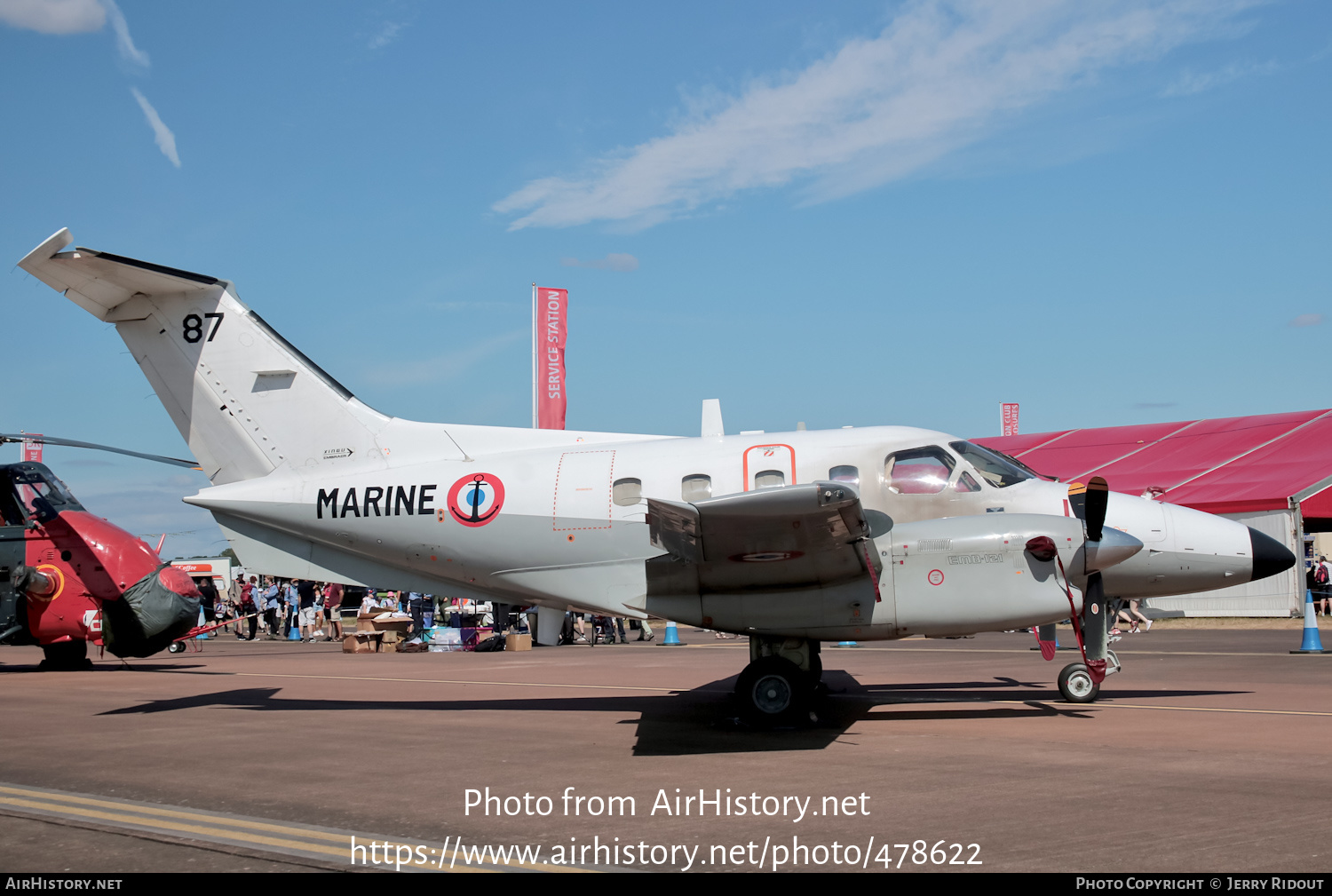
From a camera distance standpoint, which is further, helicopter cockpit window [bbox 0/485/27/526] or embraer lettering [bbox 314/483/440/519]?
helicopter cockpit window [bbox 0/485/27/526]

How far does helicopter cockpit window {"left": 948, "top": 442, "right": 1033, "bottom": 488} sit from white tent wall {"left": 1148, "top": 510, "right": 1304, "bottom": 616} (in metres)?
18.5

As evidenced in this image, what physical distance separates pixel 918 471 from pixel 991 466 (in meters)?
0.91

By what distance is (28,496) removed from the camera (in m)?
19.3

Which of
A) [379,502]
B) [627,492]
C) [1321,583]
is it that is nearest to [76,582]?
[379,502]

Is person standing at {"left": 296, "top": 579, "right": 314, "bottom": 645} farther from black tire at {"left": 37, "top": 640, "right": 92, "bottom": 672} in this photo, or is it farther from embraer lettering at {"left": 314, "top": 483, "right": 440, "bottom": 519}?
embraer lettering at {"left": 314, "top": 483, "right": 440, "bottom": 519}

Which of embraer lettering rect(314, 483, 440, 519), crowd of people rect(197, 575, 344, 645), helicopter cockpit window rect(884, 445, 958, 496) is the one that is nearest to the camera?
helicopter cockpit window rect(884, 445, 958, 496)

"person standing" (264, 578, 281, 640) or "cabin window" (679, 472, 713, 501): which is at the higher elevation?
"cabin window" (679, 472, 713, 501)

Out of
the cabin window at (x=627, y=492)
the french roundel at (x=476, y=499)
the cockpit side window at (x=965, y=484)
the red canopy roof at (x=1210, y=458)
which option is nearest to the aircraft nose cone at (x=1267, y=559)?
the cockpit side window at (x=965, y=484)

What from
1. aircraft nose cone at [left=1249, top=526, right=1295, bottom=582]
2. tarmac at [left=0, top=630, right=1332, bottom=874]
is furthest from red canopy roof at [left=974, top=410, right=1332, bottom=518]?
aircraft nose cone at [left=1249, top=526, right=1295, bottom=582]

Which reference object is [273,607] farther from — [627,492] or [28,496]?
[627,492]

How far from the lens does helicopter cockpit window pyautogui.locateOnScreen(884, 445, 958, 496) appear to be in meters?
11.3

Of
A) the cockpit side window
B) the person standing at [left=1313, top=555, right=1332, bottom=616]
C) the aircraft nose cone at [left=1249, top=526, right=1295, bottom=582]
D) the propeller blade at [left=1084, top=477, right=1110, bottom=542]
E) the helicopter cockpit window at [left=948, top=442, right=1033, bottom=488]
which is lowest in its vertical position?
the person standing at [left=1313, top=555, right=1332, bottom=616]

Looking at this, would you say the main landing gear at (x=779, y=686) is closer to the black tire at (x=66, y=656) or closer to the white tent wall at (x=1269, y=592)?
the black tire at (x=66, y=656)

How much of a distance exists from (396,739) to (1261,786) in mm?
7455
